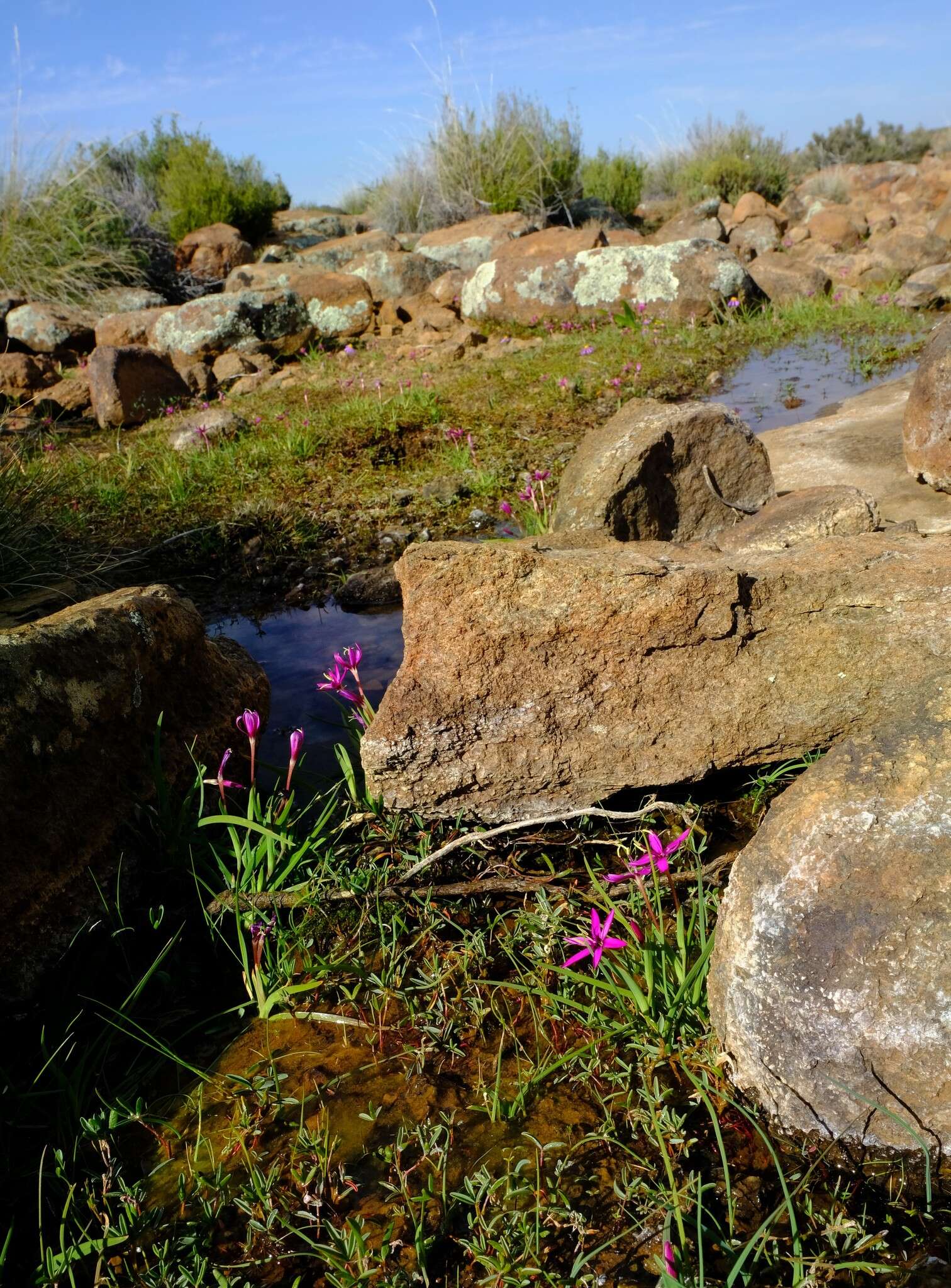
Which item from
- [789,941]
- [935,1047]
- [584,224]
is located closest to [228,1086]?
[789,941]

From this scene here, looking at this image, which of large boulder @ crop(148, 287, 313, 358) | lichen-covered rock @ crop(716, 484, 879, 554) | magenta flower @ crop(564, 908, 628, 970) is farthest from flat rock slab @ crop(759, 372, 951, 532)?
large boulder @ crop(148, 287, 313, 358)

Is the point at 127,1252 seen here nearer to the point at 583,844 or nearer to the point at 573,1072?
the point at 573,1072

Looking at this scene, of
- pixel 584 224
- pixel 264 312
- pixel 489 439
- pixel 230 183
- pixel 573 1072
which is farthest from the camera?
pixel 230 183

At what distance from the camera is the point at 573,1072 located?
7.07 ft

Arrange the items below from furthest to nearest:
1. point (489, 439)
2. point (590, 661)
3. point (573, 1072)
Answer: point (489, 439) → point (590, 661) → point (573, 1072)

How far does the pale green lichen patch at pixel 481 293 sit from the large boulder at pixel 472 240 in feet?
5.76

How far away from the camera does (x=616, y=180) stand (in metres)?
20.7

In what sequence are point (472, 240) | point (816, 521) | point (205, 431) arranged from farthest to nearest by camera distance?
point (472, 240), point (205, 431), point (816, 521)

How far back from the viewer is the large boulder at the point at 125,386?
29.5 ft

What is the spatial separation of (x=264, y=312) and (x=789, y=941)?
419 inches

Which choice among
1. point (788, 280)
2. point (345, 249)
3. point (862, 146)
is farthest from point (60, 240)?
point (862, 146)

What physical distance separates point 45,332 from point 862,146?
31.2 metres

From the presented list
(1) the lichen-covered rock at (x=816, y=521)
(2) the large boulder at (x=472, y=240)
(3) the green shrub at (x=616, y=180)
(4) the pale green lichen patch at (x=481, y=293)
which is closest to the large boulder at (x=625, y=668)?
(1) the lichen-covered rock at (x=816, y=521)

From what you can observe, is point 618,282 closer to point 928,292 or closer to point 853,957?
point 928,292
